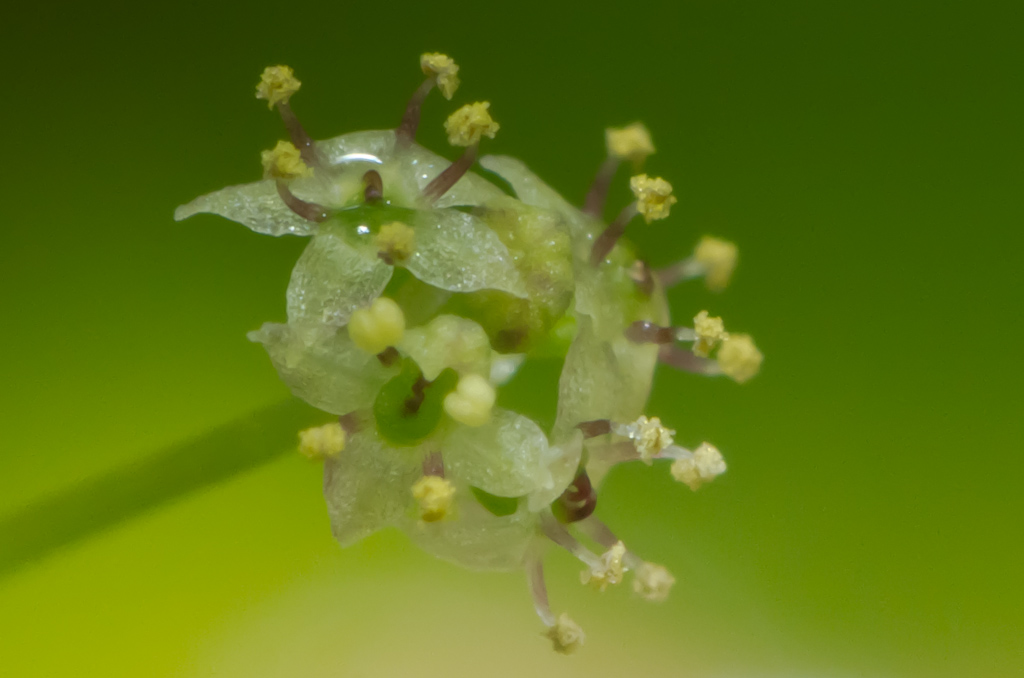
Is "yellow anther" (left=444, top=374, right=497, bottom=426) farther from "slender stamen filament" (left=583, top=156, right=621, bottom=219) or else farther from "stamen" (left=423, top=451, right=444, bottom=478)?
"slender stamen filament" (left=583, top=156, right=621, bottom=219)

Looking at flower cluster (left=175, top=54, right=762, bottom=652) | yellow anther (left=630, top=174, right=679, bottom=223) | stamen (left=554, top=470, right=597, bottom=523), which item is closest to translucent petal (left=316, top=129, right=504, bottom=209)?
flower cluster (left=175, top=54, right=762, bottom=652)

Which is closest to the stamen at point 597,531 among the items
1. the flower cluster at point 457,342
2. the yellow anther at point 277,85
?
the flower cluster at point 457,342

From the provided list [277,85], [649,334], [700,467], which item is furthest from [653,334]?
[277,85]

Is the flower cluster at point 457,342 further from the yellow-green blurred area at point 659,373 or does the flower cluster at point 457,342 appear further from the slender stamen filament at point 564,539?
the yellow-green blurred area at point 659,373

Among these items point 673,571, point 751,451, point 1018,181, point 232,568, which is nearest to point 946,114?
point 1018,181

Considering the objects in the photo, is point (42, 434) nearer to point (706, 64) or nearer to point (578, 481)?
point (578, 481)
